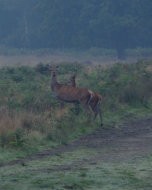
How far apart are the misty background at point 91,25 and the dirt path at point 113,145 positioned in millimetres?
49255

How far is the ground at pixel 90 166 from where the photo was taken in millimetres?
12312

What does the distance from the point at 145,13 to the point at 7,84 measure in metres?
44.4

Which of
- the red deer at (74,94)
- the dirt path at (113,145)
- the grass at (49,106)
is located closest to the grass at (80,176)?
the dirt path at (113,145)

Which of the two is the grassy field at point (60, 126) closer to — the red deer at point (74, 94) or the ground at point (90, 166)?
the ground at point (90, 166)

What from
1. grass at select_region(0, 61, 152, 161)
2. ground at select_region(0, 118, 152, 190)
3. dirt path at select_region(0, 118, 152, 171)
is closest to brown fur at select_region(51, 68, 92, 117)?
grass at select_region(0, 61, 152, 161)

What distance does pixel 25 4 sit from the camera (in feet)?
294

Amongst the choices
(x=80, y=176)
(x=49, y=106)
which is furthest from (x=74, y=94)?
(x=80, y=176)

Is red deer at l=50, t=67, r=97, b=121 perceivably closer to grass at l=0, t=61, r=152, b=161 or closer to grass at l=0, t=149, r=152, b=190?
grass at l=0, t=61, r=152, b=161

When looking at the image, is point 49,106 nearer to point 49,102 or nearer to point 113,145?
point 49,102

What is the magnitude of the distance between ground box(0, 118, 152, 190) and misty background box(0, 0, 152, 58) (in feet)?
170

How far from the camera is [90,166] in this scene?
1438 centimetres

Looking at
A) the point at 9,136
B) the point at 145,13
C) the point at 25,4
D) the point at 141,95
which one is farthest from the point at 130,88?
the point at 25,4

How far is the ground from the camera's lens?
12312 millimetres

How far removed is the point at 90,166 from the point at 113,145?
393cm
